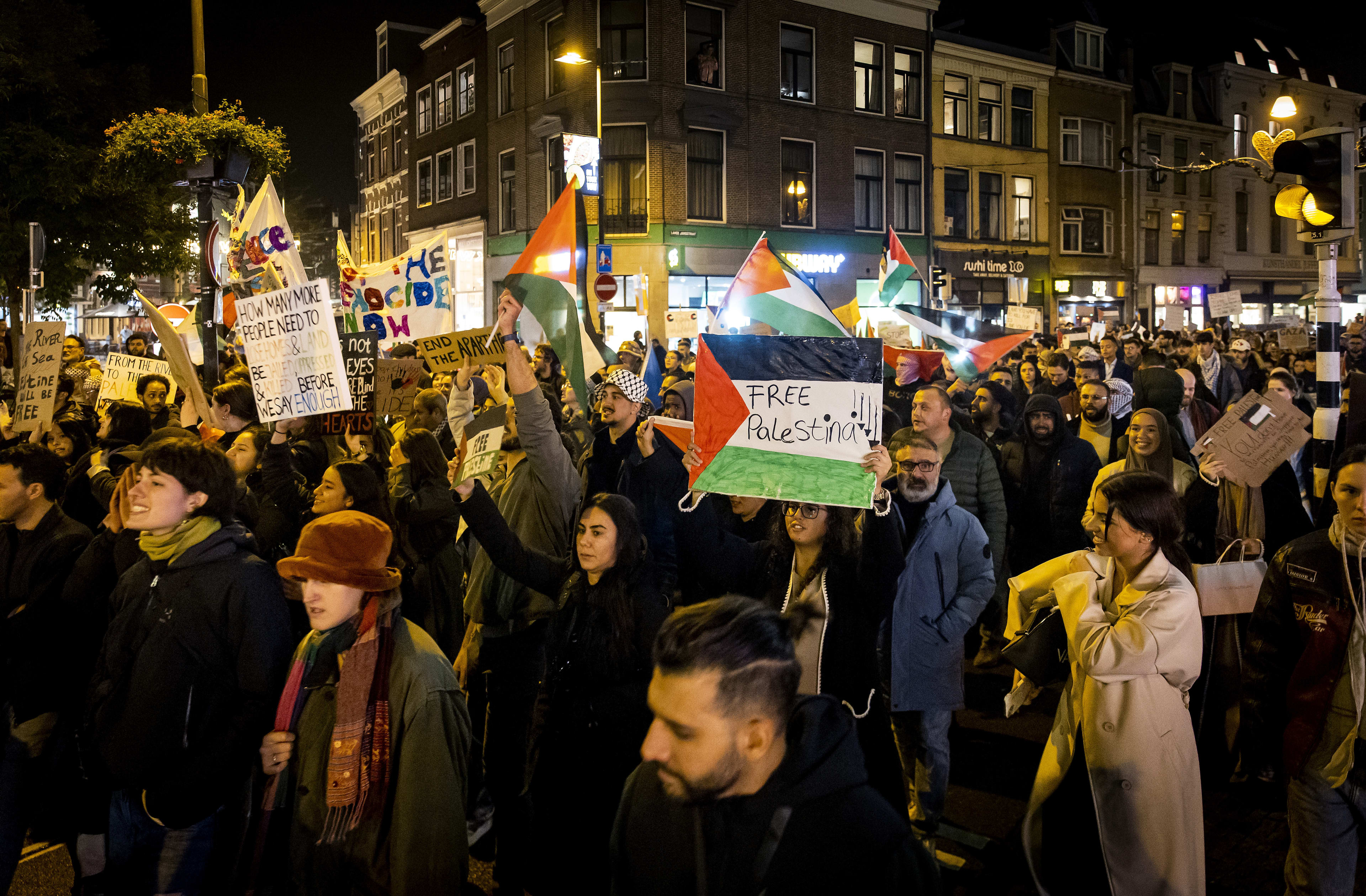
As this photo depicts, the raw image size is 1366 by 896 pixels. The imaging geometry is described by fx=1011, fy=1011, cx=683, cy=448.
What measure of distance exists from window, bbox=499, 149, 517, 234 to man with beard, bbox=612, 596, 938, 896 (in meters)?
28.8

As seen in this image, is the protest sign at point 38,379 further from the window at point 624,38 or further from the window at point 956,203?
the window at point 956,203

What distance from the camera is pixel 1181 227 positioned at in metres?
39.7

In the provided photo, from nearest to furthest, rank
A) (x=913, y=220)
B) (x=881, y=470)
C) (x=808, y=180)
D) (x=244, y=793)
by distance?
(x=244, y=793)
(x=881, y=470)
(x=808, y=180)
(x=913, y=220)

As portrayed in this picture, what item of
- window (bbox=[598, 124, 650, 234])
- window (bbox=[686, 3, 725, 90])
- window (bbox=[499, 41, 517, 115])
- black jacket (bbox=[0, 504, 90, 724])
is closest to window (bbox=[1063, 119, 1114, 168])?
window (bbox=[686, 3, 725, 90])

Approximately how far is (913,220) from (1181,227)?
14.5m

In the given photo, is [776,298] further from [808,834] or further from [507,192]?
[507,192]

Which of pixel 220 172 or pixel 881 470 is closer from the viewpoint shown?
pixel 881 470

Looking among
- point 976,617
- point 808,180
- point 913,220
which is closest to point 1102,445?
point 976,617

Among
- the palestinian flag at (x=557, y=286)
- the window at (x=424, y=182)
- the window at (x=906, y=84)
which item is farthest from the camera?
the window at (x=424, y=182)

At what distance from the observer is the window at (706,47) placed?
27.1 m

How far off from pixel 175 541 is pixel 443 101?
33.5 meters

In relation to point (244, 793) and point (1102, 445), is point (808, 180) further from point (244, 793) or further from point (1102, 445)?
point (244, 793)

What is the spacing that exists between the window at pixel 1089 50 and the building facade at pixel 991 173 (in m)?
2.07

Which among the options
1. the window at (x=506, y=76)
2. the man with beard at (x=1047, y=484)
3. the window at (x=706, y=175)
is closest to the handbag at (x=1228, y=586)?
the man with beard at (x=1047, y=484)
